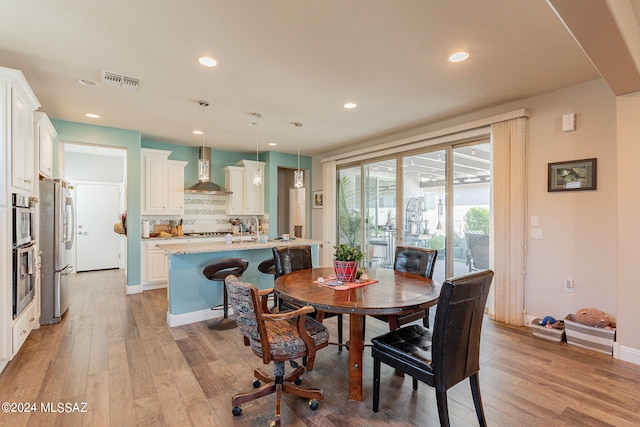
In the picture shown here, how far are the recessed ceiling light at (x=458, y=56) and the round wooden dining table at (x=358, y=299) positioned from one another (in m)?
1.92

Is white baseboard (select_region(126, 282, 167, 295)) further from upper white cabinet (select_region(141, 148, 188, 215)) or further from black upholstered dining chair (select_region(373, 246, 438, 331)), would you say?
black upholstered dining chair (select_region(373, 246, 438, 331))

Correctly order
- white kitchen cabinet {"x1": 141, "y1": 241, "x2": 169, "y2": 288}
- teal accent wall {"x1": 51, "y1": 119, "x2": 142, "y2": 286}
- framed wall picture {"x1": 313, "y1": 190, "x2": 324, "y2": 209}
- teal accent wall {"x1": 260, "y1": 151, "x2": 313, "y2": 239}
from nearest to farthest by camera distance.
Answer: teal accent wall {"x1": 51, "y1": 119, "x2": 142, "y2": 286}, white kitchen cabinet {"x1": 141, "y1": 241, "x2": 169, "y2": 288}, teal accent wall {"x1": 260, "y1": 151, "x2": 313, "y2": 239}, framed wall picture {"x1": 313, "y1": 190, "x2": 324, "y2": 209}

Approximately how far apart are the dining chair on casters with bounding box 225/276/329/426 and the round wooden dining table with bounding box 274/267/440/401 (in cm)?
16

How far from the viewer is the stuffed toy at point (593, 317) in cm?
292

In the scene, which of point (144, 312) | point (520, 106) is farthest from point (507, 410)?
point (144, 312)

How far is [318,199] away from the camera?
6973 mm

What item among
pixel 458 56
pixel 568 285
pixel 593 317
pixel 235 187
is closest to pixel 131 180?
pixel 235 187

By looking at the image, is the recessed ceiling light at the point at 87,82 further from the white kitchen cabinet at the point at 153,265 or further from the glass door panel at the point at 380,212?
the glass door panel at the point at 380,212

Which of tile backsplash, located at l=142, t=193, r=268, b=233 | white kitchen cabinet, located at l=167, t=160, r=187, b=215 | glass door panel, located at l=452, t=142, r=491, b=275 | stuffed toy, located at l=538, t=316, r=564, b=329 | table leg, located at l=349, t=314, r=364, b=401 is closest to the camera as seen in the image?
table leg, located at l=349, t=314, r=364, b=401

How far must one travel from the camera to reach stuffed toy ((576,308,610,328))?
292cm

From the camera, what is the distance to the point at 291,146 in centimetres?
612

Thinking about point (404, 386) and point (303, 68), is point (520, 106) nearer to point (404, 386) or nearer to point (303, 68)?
point (303, 68)

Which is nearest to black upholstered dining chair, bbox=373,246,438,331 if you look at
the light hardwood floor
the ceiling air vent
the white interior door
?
the light hardwood floor

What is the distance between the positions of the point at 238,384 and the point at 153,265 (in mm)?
3625
